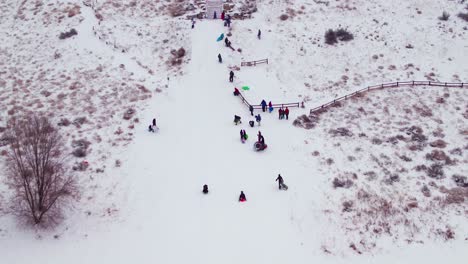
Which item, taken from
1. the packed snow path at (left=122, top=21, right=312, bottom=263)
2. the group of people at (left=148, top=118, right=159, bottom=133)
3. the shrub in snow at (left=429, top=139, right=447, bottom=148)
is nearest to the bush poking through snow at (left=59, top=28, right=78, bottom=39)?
the packed snow path at (left=122, top=21, right=312, bottom=263)

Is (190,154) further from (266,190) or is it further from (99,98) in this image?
(99,98)

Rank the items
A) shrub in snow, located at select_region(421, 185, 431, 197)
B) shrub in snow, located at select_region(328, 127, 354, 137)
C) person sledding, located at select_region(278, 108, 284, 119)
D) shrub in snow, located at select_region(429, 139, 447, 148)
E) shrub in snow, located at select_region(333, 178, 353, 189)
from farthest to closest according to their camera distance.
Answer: person sledding, located at select_region(278, 108, 284, 119) → shrub in snow, located at select_region(328, 127, 354, 137) → shrub in snow, located at select_region(429, 139, 447, 148) → shrub in snow, located at select_region(333, 178, 353, 189) → shrub in snow, located at select_region(421, 185, 431, 197)

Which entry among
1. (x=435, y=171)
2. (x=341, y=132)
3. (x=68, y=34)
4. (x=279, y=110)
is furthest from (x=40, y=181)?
(x=435, y=171)

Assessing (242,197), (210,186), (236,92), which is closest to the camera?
(242,197)

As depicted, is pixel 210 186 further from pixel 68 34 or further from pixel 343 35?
pixel 68 34

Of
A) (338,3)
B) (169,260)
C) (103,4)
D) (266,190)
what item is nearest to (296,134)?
(266,190)

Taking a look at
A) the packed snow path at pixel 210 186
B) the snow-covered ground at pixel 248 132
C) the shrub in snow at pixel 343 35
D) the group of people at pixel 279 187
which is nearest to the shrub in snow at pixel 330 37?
the shrub in snow at pixel 343 35

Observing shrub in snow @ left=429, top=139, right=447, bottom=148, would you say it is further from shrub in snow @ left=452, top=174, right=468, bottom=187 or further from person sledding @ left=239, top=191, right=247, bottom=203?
person sledding @ left=239, top=191, right=247, bottom=203

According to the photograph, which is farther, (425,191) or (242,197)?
(425,191)
